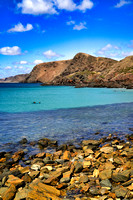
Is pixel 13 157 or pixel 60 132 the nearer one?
pixel 13 157

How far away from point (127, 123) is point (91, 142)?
24.9 feet

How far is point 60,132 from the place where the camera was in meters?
14.6

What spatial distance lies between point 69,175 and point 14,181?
2.17 m

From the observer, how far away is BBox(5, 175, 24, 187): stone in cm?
653

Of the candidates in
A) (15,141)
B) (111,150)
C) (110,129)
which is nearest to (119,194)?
(111,150)

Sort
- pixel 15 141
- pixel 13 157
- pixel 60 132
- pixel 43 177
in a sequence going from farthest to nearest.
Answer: pixel 60 132 < pixel 15 141 < pixel 13 157 < pixel 43 177

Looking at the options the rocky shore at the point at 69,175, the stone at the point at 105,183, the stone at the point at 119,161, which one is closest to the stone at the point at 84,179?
the rocky shore at the point at 69,175

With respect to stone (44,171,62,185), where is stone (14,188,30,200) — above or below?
below

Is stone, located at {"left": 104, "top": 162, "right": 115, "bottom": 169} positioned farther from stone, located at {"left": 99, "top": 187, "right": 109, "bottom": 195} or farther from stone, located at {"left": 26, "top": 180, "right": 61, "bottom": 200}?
stone, located at {"left": 26, "top": 180, "right": 61, "bottom": 200}

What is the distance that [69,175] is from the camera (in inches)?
277

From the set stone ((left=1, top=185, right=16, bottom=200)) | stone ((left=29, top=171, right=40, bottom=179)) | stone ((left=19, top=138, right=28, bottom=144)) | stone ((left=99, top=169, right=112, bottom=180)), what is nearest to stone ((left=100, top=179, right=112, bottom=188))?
stone ((left=99, top=169, right=112, bottom=180))

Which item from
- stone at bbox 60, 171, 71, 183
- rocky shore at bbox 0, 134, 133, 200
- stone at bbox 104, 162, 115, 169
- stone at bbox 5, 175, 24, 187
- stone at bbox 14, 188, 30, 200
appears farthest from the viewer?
stone at bbox 104, 162, 115, 169

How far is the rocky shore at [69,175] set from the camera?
5.97 m

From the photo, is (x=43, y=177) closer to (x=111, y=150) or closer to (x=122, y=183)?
(x=122, y=183)
